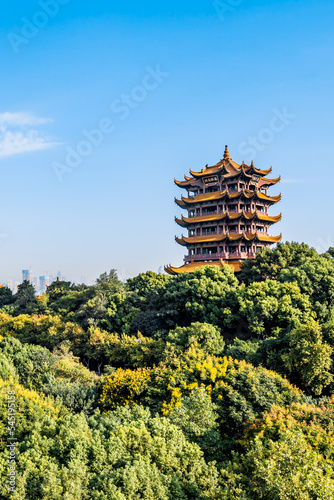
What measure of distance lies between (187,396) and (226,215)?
2178cm

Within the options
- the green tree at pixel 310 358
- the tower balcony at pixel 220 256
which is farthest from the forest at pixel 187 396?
the tower balcony at pixel 220 256

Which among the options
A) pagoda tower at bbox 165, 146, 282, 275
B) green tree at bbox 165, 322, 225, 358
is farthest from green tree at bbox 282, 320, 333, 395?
pagoda tower at bbox 165, 146, 282, 275

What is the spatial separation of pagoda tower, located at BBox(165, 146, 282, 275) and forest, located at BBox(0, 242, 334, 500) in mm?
4504

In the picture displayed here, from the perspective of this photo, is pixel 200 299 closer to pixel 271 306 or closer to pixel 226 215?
pixel 271 306

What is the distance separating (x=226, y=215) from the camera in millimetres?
34406

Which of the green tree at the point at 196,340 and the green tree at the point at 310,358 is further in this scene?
the green tree at the point at 196,340

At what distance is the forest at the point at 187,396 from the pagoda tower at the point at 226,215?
14.8ft

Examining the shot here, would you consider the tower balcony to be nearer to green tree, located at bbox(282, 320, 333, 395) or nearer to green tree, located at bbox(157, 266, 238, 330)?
green tree, located at bbox(157, 266, 238, 330)

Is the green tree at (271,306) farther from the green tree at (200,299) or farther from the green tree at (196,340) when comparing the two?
the green tree at (196,340)

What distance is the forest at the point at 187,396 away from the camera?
9773mm

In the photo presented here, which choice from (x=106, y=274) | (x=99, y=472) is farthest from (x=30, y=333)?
(x=99, y=472)

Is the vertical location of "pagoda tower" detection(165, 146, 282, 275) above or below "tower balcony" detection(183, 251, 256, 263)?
above

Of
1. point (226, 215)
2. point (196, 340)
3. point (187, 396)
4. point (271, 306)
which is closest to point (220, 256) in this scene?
point (226, 215)

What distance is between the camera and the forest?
9.77 meters
